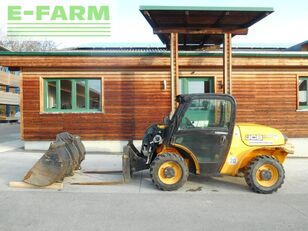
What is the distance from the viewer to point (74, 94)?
13453 mm

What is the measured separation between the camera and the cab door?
7.57 metres

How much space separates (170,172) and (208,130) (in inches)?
44.9

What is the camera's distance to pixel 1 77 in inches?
1847

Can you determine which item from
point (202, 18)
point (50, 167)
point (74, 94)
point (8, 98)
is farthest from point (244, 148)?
point (8, 98)

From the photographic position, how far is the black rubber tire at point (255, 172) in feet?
24.4

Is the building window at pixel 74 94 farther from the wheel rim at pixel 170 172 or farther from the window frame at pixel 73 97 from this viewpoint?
the wheel rim at pixel 170 172

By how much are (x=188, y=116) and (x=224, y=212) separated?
7.28ft

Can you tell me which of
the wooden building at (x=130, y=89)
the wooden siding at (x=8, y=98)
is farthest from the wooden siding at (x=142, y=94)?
the wooden siding at (x=8, y=98)

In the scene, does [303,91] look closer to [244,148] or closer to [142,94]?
[142,94]

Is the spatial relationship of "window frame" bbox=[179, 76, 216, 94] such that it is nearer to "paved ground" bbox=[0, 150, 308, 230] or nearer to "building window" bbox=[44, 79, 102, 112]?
"building window" bbox=[44, 79, 102, 112]

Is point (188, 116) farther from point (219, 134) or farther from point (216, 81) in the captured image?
point (216, 81)

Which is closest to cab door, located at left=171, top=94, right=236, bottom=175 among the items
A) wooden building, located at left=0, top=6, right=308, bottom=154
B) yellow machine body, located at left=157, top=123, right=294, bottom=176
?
yellow machine body, located at left=157, top=123, right=294, bottom=176

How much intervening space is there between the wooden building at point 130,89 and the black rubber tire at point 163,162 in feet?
19.6

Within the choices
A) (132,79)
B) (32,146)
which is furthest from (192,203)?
(32,146)
